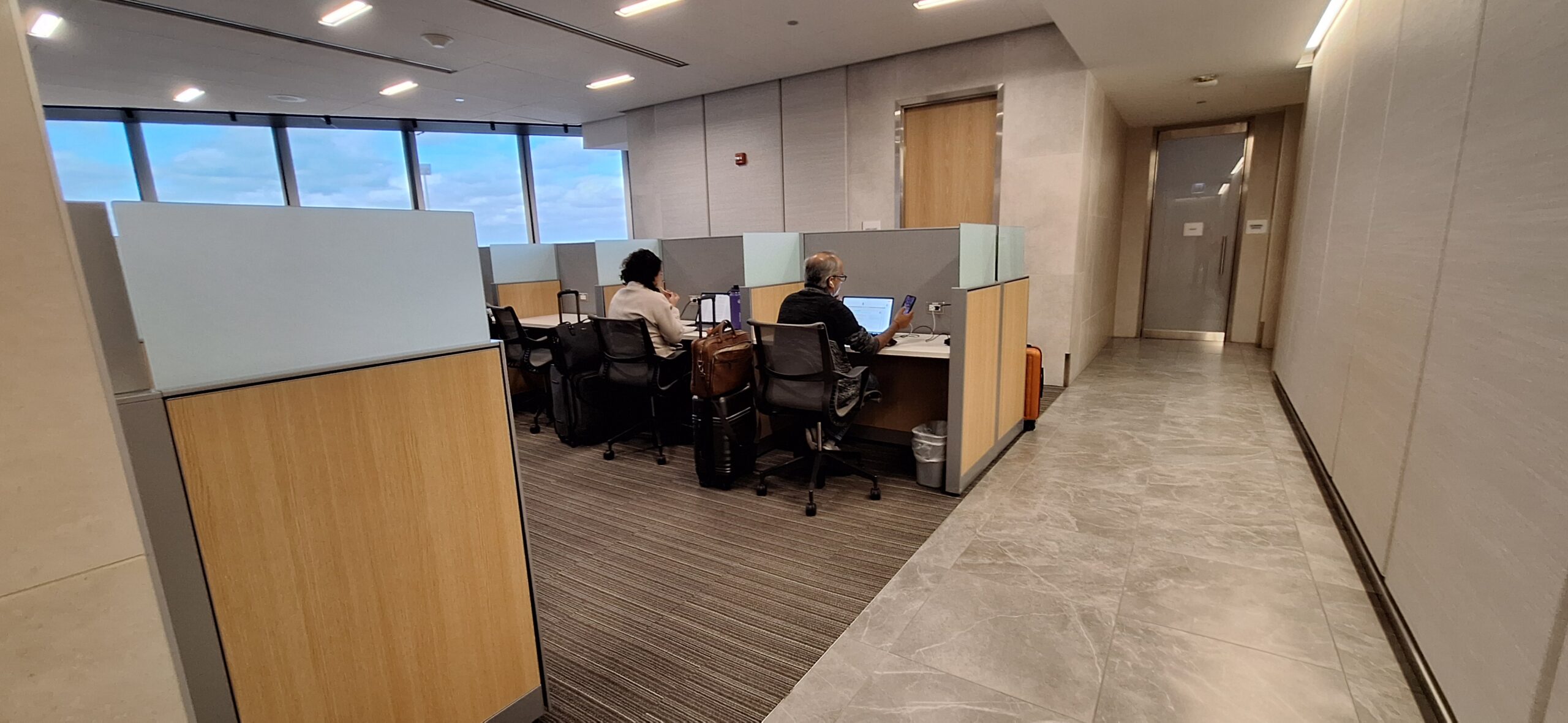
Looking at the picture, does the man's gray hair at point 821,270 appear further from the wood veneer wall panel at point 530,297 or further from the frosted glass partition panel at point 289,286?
the wood veneer wall panel at point 530,297

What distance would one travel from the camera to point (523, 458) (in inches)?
167

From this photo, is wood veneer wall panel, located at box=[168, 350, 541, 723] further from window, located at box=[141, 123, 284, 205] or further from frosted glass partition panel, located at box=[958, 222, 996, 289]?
window, located at box=[141, 123, 284, 205]

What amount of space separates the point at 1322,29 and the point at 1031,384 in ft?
10.9

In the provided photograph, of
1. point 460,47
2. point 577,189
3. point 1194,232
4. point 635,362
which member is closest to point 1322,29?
point 1194,232

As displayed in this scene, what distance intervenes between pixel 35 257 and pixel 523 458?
11.9 feet

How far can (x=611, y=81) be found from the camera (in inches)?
263

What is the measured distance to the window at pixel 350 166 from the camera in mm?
7492

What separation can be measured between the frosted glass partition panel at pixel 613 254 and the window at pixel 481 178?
3.43 meters

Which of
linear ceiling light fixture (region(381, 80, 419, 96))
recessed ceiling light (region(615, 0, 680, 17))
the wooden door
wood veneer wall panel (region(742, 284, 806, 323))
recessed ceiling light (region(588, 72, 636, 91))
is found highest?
recessed ceiling light (region(588, 72, 636, 91))

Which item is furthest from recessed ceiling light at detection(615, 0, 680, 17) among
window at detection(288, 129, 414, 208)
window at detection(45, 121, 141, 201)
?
window at detection(45, 121, 141, 201)

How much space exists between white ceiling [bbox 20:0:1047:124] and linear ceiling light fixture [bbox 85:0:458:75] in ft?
0.25

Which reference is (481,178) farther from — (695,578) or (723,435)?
(695,578)

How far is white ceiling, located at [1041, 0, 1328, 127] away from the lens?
3.87 metres

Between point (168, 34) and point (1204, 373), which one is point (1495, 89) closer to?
point (1204, 373)
